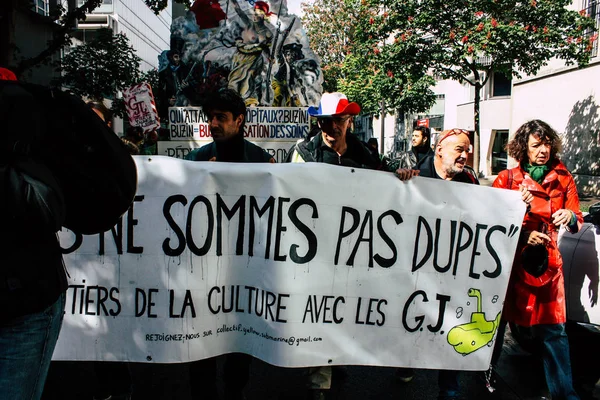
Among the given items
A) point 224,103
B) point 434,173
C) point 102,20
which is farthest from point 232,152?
point 102,20

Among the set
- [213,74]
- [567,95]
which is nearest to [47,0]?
[213,74]

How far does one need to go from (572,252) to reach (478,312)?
3.12 ft

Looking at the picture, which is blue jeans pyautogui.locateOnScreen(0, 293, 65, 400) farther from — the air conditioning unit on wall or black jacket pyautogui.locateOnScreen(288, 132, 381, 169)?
the air conditioning unit on wall

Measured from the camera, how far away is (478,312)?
10.8 ft

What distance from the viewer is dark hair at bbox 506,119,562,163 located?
3.49 m

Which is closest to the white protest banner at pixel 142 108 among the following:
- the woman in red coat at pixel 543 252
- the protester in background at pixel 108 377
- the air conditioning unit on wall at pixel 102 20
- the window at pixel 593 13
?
the protester in background at pixel 108 377

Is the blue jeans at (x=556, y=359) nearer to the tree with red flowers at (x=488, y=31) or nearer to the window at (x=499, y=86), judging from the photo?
the tree with red flowers at (x=488, y=31)

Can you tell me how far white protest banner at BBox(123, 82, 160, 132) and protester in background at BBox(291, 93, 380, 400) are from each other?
18.2 ft

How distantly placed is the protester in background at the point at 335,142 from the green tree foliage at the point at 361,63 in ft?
46.8

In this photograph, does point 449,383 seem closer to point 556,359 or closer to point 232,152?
point 556,359

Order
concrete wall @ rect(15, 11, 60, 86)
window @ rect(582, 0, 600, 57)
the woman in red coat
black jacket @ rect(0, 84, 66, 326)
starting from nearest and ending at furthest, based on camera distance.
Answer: black jacket @ rect(0, 84, 66, 326), the woman in red coat, concrete wall @ rect(15, 11, 60, 86), window @ rect(582, 0, 600, 57)

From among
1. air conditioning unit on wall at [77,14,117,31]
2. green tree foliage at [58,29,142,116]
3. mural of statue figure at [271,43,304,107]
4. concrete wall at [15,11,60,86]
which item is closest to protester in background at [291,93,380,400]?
mural of statue figure at [271,43,304,107]

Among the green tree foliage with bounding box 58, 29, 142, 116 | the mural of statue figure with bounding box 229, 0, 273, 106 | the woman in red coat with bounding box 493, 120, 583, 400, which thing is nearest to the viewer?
the woman in red coat with bounding box 493, 120, 583, 400

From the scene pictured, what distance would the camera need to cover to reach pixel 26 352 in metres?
1.70
